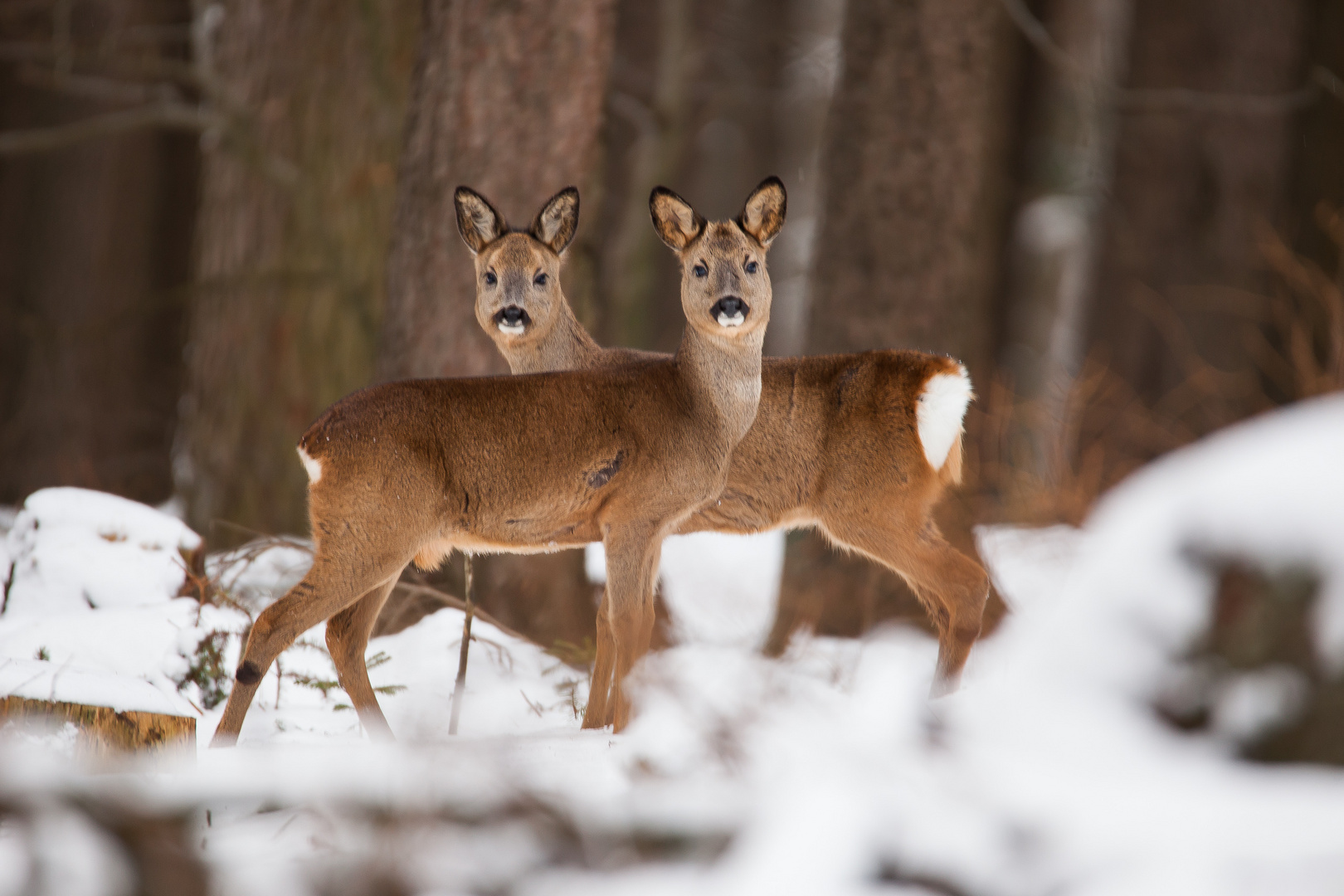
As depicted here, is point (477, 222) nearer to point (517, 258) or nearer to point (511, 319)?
point (517, 258)

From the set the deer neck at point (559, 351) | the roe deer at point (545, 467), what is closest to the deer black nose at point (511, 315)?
the deer neck at point (559, 351)

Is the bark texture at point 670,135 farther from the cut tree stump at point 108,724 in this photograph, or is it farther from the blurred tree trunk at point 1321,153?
the blurred tree trunk at point 1321,153

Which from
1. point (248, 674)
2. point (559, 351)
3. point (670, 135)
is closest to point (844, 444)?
point (559, 351)

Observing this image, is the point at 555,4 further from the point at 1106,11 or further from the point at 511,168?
the point at 1106,11

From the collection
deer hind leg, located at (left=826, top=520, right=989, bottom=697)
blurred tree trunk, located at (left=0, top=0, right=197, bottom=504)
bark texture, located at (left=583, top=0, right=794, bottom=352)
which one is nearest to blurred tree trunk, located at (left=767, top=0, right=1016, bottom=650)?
bark texture, located at (left=583, top=0, right=794, bottom=352)

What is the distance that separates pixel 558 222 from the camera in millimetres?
5078

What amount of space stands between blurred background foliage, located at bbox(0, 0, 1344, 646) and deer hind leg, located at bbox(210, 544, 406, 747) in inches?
66.8

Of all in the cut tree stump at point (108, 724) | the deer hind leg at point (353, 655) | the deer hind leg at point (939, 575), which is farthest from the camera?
the deer hind leg at point (939, 575)

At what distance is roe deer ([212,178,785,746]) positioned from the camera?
3.91 meters

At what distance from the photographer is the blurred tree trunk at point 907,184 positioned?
23.2ft

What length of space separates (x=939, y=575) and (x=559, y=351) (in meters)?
1.72

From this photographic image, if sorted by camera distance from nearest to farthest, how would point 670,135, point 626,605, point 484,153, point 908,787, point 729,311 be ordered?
point 908,787 → point 626,605 → point 729,311 → point 484,153 → point 670,135

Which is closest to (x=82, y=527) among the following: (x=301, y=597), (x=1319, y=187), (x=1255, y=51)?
(x=301, y=597)

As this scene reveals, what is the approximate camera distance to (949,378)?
4895 millimetres
